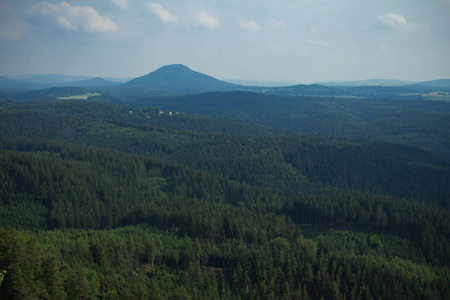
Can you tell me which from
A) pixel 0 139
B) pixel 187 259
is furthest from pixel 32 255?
pixel 0 139

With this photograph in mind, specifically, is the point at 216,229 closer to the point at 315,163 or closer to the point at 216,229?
the point at 216,229

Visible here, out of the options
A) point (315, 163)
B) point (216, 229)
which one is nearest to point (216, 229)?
point (216, 229)

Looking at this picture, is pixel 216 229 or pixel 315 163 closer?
pixel 216 229

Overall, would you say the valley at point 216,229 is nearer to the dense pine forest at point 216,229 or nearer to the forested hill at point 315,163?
the dense pine forest at point 216,229

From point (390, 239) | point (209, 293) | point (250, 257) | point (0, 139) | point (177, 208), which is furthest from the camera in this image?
point (0, 139)

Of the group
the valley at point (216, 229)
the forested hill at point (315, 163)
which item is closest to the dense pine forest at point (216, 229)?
the valley at point (216, 229)

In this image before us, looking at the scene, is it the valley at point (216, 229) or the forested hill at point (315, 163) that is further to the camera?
the forested hill at point (315, 163)

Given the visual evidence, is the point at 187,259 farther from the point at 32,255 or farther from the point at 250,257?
the point at 32,255

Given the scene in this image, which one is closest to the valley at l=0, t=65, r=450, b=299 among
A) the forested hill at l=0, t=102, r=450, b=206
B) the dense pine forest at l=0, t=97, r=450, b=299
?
the dense pine forest at l=0, t=97, r=450, b=299

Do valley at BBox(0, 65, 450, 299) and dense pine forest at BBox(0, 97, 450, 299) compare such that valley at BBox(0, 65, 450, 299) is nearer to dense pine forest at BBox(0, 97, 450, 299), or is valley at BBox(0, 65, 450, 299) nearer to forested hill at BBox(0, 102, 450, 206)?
dense pine forest at BBox(0, 97, 450, 299)

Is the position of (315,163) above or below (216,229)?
below

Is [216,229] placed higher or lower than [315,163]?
higher
